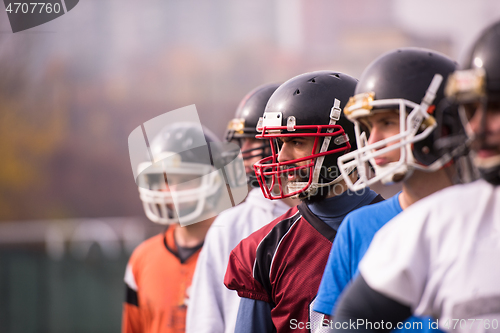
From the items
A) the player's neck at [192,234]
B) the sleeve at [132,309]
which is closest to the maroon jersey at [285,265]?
the player's neck at [192,234]

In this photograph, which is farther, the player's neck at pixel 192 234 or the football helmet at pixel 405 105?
the player's neck at pixel 192 234

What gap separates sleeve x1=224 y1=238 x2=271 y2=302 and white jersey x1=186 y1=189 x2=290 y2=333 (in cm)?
57

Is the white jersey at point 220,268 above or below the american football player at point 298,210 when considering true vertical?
below

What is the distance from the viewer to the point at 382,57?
205 cm

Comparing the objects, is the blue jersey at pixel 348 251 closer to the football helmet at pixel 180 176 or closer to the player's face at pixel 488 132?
the player's face at pixel 488 132

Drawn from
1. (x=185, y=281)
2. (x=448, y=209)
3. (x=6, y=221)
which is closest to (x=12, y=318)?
(x=185, y=281)

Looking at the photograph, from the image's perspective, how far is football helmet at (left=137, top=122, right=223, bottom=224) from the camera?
390cm

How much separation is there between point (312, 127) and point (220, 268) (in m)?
1.07

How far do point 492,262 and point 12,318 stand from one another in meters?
6.35

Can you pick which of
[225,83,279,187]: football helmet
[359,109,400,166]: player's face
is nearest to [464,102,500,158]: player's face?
[359,109,400,166]: player's face

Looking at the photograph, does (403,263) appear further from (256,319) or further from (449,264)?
(256,319)

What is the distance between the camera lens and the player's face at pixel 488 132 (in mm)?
1311

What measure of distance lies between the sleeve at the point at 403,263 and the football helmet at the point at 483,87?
0.18 metres

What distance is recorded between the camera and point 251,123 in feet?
11.4
